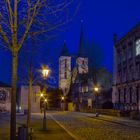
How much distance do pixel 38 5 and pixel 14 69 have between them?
8.06 feet

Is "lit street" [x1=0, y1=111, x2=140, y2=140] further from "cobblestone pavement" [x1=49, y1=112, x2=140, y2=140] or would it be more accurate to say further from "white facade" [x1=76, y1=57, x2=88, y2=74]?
"white facade" [x1=76, y1=57, x2=88, y2=74]

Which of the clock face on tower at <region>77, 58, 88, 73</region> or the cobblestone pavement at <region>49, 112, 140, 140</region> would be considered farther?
the clock face on tower at <region>77, 58, 88, 73</region>

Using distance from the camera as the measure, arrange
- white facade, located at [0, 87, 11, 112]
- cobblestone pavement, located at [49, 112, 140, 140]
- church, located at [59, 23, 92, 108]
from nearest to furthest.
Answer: cobblestone pavement, located at [49, 112, 140, 140]
white facade, located at [0, 87, 11, 112]
church, located at [59, 23, 92, 108]

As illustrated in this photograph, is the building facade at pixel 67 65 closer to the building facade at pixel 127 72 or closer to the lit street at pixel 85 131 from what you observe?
the building facade at pixel 127 72

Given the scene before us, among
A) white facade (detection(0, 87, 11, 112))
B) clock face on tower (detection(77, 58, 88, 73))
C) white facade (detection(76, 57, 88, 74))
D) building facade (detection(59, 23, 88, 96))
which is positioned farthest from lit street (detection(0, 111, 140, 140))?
building facade (detection(59, 23, 88, 96))

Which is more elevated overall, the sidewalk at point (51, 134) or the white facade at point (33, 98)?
the white facade at point (33, 98)

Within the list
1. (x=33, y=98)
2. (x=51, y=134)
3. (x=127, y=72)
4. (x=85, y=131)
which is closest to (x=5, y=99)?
(x=33, y=98)

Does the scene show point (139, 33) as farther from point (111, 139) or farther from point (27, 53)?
point (111, 139)

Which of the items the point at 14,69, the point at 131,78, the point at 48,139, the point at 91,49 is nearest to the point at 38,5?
the point at 14,69

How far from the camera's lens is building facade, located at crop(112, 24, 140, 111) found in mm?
64750

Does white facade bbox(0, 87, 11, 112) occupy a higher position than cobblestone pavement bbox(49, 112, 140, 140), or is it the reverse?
white facade bbox(0, 87, 11, 112)

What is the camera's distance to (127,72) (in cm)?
7138

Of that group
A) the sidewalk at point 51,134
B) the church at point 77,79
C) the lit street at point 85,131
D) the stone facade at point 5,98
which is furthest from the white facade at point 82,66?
the sidewalk at point 51,134

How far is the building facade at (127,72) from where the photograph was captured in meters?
64.8
